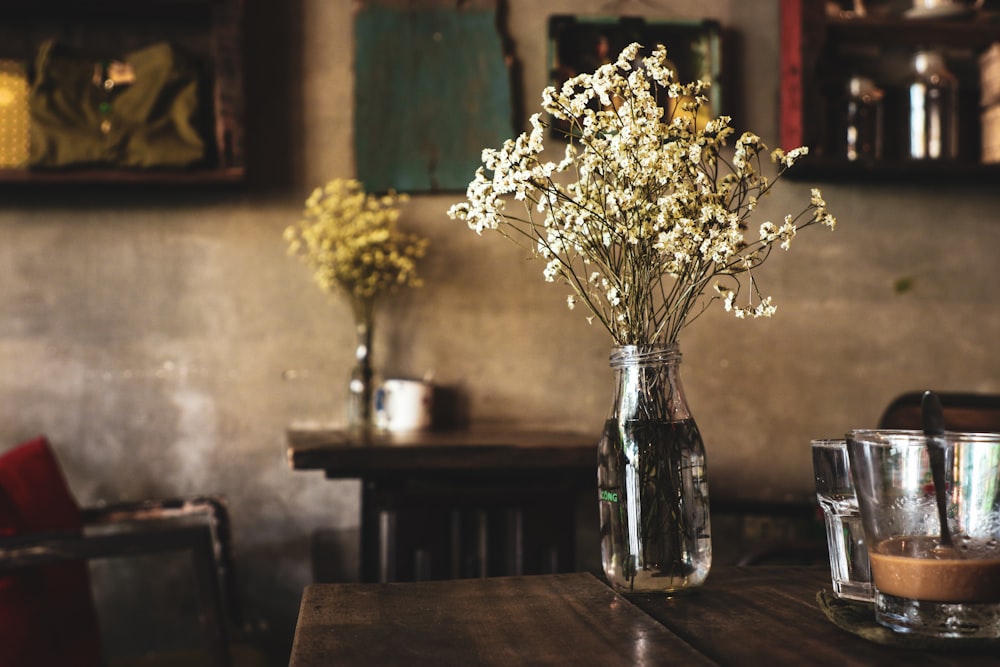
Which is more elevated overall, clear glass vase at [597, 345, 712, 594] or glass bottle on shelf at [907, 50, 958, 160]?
glass bottle on shelf at [907, 50, 958, 160]

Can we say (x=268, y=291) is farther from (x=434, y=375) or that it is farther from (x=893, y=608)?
(x=893, y=608)

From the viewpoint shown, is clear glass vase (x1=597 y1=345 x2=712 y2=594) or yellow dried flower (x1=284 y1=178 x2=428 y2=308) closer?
clear glass vase (x1=597 y1=345 x2=712 y2=594)

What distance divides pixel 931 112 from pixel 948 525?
2.36 meters

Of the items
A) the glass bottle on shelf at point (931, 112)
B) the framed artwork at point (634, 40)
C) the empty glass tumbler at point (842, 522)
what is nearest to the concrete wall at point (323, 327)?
the framed artwork at point (634, 40)

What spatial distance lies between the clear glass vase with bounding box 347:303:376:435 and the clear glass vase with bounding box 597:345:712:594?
5.13ft

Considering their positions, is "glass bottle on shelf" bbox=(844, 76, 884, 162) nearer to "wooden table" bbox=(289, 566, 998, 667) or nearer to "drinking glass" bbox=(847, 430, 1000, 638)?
"wooden table" bbox=(289, 566, 998, 667)

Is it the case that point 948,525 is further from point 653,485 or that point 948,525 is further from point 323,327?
point 323,327

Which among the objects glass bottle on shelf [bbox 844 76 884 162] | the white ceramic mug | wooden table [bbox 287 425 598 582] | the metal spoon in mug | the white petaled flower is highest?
glass bottle on shelf [bbox 844 76 884 162]

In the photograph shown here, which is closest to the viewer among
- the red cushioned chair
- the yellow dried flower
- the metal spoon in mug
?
the metal spoon in mug

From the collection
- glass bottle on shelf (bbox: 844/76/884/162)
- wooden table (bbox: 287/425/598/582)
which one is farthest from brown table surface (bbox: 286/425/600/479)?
glass bottle on shelf (bbox: 844/76/884/162)

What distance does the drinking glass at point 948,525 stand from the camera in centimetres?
89

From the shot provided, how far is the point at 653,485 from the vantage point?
3.70 feet

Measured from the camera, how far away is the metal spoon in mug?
0.89 metres

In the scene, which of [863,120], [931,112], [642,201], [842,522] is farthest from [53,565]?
[931,112]
